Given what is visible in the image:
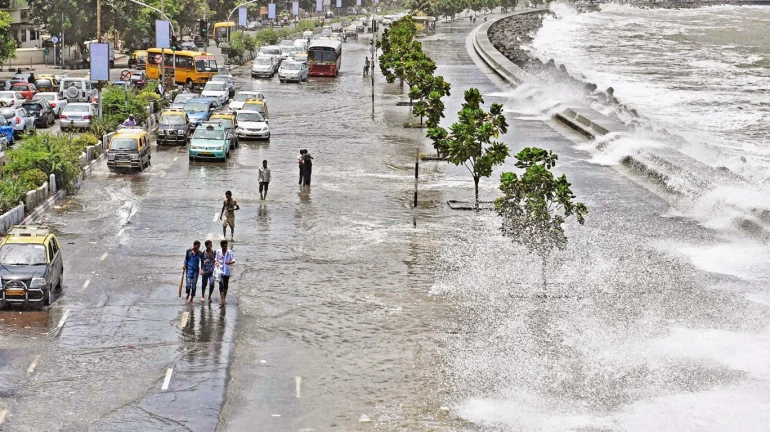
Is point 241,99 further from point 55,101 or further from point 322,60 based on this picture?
point 322,60

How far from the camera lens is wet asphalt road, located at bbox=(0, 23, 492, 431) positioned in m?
21.6

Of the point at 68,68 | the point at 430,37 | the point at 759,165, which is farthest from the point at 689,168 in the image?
the point at 430,37

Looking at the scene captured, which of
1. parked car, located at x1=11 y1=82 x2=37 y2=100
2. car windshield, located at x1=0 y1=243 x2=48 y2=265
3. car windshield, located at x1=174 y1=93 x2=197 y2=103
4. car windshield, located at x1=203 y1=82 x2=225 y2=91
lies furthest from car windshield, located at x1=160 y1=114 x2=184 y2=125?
car windshield, located at x1=0 y1=243 x2=48 y2=265

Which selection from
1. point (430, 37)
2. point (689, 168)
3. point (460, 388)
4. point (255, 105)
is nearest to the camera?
point (460, 388)

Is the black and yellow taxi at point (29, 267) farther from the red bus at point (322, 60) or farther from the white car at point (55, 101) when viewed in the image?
the red bus at point (322, 60)

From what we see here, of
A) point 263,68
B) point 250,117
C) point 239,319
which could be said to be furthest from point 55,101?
point 239,319

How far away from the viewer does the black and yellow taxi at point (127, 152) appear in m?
47.3

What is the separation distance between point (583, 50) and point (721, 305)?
156849mm

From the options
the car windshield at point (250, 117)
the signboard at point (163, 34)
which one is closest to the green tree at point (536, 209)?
the car windshield at point (250, 117)

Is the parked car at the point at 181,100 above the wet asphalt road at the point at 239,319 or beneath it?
above

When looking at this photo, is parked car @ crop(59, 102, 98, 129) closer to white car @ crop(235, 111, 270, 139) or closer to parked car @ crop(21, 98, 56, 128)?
parked car @ crop(21, 98, 56, 128)

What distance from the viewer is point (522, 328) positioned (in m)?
27.0

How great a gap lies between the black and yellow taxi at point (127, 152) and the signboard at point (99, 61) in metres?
13.7

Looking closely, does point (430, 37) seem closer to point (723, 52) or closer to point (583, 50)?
point (583, 50)
